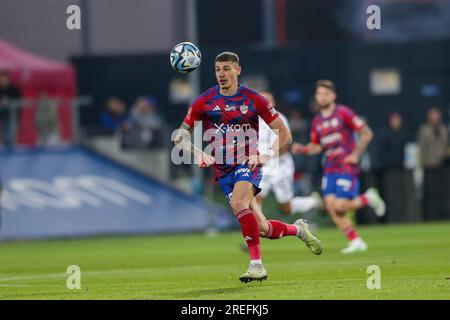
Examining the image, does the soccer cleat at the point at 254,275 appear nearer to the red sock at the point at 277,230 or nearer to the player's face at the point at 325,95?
the red sock at the point at 277,230

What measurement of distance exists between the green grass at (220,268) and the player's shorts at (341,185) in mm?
901

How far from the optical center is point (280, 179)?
78.6ft

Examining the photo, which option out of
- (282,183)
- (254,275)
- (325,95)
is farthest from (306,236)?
(282,183)

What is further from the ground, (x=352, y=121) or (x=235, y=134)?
(x=235, y=134)

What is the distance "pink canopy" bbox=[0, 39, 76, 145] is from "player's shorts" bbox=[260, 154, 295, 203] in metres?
6.55

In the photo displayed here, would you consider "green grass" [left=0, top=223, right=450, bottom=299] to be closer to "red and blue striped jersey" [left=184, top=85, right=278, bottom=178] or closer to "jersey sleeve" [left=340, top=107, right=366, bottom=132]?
"red and blue striped jersey" [left=184, top=85, right=278, bottom=178]

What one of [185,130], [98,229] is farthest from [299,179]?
[185,130]


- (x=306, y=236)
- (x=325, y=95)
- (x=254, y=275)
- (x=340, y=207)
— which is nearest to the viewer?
(x=254, y=275)

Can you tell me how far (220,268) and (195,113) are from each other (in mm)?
3367

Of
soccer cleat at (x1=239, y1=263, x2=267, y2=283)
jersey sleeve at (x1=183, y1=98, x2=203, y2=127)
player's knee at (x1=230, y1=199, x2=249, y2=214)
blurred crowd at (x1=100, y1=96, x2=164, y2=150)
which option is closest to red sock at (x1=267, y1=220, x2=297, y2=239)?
player's knee at (x1=230, y1=199, x2=249, y2=214)

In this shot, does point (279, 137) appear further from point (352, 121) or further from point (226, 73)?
point (352, 121)

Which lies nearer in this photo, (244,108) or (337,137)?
(244,108)

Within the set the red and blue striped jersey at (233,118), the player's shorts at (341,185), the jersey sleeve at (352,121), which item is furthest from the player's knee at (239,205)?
the player's shorts at (341,185)

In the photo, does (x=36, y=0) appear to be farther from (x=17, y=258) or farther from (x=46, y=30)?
(x=17, y=258)
